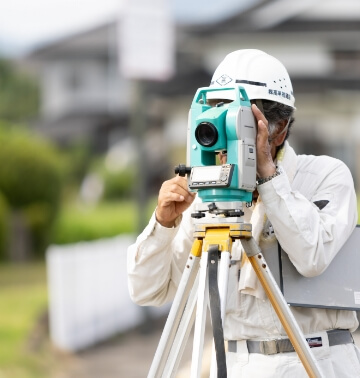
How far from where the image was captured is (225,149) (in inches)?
98.0

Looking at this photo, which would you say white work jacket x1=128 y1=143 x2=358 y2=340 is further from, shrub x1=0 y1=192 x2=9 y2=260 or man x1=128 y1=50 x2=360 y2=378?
shrub x1=0 y1=192 x2=9 y2=260

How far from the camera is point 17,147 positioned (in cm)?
1406

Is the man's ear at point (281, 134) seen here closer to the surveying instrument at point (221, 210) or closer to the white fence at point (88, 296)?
the surveying instrument at point (221, 210)

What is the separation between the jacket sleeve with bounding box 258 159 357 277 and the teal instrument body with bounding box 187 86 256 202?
3.3 inches

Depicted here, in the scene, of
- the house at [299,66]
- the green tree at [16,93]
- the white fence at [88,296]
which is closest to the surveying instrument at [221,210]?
the white fence at [88,296]

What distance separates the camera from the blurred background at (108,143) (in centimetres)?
799

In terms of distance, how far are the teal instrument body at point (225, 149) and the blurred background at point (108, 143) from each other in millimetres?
4641

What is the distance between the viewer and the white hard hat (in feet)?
8.89

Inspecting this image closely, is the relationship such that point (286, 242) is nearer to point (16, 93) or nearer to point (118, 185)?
point (118, 185)

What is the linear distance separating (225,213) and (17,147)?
11.9 meters

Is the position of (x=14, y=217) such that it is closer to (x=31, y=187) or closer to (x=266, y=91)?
(x=31, y=187)

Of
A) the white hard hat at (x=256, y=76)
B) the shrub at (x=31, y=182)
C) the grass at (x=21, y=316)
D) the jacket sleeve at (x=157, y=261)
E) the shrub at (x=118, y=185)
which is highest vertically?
the white hard hat at (x=256, y=76)

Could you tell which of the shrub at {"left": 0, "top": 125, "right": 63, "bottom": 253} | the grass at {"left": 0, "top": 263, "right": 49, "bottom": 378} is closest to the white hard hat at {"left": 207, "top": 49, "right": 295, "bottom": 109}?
the grass at {"left": 0, "top": 263, "right": 49, "bottom": 378}

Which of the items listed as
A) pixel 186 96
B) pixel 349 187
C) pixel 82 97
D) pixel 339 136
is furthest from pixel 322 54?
pixel 349 187
